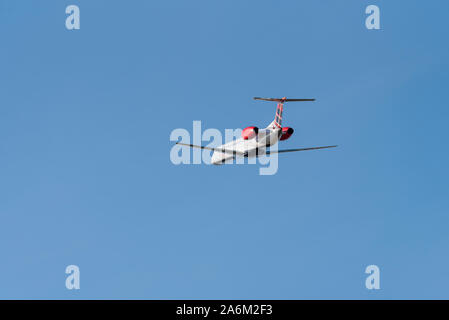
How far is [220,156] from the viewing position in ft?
341

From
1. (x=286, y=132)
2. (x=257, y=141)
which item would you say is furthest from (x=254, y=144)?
(x=286, y=132)

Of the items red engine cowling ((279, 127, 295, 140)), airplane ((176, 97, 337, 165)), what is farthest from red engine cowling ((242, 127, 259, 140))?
red engine cowling ((279, 127, 295, 140))

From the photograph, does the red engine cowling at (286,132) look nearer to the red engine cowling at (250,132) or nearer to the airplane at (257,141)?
the airplane at (257,141)

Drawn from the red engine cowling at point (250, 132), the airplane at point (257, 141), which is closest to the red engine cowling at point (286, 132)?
the airplane at point (257, 141)

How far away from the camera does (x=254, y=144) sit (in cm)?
9825

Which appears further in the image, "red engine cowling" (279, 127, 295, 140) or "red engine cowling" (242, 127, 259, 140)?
"red engine cowling" (279, 127, 295, 140)

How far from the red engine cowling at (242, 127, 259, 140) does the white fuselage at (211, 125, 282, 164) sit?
0.61 metres

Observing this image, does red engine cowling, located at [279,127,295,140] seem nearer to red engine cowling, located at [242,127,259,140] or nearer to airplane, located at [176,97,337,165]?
airplane, located at [176,97,337,165]

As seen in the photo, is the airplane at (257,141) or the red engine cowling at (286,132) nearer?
the airplane at (257,141)

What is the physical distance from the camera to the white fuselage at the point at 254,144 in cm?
9831

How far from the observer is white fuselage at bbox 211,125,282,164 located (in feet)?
323
